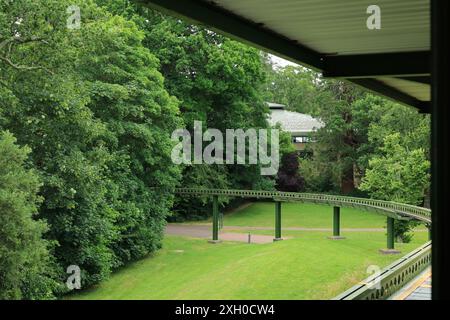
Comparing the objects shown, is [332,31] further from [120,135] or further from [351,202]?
[351,202]

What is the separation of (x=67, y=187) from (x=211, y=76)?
20218 mm

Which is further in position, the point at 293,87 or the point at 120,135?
the point at 293,87

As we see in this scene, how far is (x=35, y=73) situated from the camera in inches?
712

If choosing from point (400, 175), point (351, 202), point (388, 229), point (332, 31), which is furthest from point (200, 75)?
point (332, 31)

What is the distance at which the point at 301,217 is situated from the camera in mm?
43656

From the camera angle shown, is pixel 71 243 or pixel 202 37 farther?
pixel 202 37

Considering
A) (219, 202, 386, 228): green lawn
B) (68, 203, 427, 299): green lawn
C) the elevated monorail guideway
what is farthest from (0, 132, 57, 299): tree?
(219, 202, 386, 228): green lawn

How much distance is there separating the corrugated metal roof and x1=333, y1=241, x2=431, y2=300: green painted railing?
2.69 meters

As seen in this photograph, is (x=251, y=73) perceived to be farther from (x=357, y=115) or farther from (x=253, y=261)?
(x=253, y=261)

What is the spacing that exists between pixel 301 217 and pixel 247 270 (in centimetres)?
2013

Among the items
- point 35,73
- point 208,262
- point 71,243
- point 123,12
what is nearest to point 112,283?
point 71,243

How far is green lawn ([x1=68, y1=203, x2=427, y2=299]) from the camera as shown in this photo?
21.2m

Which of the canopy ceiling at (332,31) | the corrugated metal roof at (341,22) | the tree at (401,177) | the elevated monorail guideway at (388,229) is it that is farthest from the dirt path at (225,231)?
the corrugated metal roof at (341,22)

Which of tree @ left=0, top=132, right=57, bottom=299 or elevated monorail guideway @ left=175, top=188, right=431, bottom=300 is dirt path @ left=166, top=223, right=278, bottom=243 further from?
tree @ left=0, top=132, right=57, bottom=299
